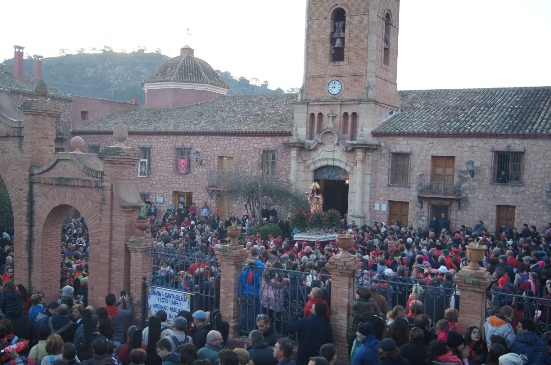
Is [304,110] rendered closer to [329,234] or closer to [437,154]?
[437,154]

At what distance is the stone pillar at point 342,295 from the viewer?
8984mm

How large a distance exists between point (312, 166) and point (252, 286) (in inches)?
706

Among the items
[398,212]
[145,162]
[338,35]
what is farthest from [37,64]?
[398,212]

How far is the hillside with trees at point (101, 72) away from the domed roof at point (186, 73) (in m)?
32.2

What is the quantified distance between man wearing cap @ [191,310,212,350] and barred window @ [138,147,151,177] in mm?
25705

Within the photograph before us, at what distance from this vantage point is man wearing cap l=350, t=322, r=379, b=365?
22.7 ft

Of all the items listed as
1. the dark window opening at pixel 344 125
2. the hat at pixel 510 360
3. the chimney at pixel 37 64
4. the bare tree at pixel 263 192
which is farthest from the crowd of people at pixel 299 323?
the chimney at pixel 37 64

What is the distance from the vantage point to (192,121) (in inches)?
1284

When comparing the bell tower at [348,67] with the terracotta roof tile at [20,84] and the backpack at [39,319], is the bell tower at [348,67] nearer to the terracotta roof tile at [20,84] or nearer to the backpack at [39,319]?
the terracotta roof tile at [20,84]

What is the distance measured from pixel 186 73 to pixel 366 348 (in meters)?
32.2

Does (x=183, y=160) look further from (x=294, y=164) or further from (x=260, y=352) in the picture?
(x=260, y=352)

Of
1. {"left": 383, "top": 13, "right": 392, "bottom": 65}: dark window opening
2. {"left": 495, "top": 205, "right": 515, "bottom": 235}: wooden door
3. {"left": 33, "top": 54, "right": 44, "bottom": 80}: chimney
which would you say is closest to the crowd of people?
{"left": 495, "top": 205, "right": 515, "bottom": 235}: wooden door

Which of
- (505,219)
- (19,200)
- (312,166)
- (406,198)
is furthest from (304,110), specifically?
(19,200)

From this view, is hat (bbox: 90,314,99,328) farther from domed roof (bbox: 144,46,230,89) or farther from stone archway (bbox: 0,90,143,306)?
domed roof (bbox: 144,46,230,89)
